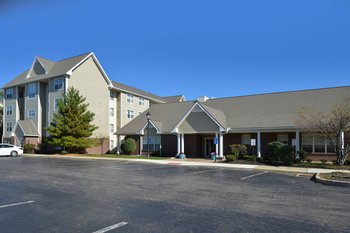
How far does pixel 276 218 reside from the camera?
7371mm

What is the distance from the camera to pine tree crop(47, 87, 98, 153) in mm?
36656

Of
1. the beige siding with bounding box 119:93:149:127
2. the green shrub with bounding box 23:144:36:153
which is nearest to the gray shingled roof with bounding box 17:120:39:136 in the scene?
the green shrub with bounding box 23:144:36:153

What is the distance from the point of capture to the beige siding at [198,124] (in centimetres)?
3066

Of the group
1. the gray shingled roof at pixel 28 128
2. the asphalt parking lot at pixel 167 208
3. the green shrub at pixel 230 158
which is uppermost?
the gray shingled roof at pixel 28 128

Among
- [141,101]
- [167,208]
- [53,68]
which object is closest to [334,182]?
[167,208]

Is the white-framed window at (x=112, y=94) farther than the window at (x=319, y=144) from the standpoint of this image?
Yes

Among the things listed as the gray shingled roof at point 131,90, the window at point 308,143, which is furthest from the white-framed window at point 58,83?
the window at point 308,143

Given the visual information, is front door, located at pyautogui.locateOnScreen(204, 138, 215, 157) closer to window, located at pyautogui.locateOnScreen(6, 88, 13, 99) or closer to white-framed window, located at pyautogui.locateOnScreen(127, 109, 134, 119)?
white-framed window, located at pyautogui.locateOnScreen(127, 109, 134, 119)

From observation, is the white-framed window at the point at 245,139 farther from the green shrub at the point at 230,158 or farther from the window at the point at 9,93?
the window at the point at 9,93

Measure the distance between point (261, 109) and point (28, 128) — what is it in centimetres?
3143

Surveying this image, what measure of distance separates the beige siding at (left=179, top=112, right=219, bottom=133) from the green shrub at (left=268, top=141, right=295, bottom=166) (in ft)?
22.8

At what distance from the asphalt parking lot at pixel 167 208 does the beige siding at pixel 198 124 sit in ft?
59.6

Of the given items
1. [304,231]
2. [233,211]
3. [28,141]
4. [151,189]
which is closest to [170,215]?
[233,211]

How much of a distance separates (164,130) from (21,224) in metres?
27.5
